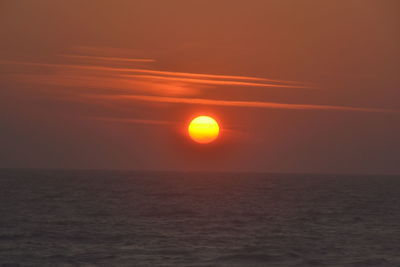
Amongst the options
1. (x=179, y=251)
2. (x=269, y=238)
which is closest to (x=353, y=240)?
(x=269, y=238)

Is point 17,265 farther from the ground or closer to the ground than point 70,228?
closer to the ground

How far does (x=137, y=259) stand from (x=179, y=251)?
3.31m

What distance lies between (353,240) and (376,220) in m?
15.6

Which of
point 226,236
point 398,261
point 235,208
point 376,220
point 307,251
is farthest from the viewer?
point 235,208

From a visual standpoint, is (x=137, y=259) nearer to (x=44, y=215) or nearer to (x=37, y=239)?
(x=37, y=239)

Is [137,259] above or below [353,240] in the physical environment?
below

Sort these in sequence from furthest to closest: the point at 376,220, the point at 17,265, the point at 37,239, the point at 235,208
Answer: the point at 235,208 → the point at 376,220 → the point at 37,239 → the point at 17,265

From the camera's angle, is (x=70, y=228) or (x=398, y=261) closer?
(x=398, y=261)

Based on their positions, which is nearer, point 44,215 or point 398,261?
point 398,261

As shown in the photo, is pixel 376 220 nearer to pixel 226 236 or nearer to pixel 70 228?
pixel 226 236

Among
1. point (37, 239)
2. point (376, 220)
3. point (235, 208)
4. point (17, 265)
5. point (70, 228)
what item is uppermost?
point (235, 208)

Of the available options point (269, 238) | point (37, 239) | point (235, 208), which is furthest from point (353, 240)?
point (235, 208)

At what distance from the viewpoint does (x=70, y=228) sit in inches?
1964

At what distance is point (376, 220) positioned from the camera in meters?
59.0
